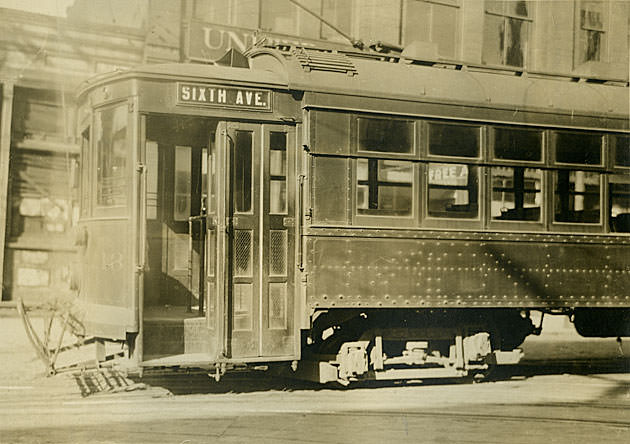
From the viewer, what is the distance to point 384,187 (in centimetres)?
754

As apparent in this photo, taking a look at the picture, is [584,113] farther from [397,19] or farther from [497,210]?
[397,19]

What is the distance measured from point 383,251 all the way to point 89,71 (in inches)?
375

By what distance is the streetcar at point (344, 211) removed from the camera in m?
7.05

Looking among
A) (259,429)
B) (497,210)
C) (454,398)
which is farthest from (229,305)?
(497,210)

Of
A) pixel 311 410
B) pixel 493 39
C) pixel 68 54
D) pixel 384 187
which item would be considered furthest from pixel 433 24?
pixel 311 410

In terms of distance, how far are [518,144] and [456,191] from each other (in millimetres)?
969

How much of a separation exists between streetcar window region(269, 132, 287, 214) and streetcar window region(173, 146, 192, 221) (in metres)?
1.49

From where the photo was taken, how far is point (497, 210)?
7.93 metres

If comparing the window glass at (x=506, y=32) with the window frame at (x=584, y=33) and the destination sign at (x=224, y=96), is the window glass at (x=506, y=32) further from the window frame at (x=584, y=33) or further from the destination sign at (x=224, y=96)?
the destination sign at (x=224, y=96)

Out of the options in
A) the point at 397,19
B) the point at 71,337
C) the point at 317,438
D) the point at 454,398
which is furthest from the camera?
the point at 397,19

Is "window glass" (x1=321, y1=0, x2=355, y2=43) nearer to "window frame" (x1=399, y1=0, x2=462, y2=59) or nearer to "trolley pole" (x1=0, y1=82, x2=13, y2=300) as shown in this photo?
"window frame" (x1=399, y1=0, x2=462, y2=59)

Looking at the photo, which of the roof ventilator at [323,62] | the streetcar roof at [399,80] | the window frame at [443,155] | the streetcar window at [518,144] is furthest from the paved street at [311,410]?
the roof ventilator at [323,62]

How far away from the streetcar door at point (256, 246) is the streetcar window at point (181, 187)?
1.41m

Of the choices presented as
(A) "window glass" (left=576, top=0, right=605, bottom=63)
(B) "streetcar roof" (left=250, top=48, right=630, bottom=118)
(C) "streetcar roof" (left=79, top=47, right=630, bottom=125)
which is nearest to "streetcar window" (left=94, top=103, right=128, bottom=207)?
(C) "streetcar roof" (left=79, top=47, right=630, bottom=125)
